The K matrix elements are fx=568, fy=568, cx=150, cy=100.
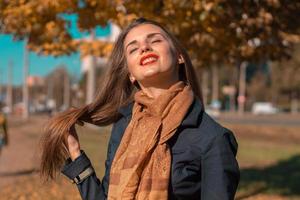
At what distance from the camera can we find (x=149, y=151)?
2.19 meters

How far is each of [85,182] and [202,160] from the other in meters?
0.58

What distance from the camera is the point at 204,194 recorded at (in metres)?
2.17

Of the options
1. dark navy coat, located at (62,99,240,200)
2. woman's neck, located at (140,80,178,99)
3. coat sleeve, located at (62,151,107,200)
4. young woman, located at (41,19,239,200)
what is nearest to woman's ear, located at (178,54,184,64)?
young woman, located at (41,19,239,200)

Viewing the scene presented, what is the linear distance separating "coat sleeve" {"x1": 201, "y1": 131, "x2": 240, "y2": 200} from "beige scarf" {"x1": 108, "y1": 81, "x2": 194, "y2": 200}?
0.48 ft

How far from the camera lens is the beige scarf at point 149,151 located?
7.09 ft

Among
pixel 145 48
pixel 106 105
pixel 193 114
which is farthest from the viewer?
pixel 106 105

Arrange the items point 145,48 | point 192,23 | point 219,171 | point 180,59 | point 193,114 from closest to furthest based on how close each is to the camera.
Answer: point 219,171 < point 193,114 < point 145,48 < point 180,59 < point 192,23

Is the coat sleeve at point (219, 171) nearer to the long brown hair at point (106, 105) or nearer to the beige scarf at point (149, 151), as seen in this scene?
the beige scarf at point (149, 151)

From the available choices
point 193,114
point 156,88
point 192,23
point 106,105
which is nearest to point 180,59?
point 156,88

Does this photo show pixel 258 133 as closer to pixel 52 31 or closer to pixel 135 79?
pixel 52 31

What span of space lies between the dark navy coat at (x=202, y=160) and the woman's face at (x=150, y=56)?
199 mm

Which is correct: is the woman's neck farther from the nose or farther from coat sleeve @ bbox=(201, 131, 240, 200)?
coat sleeve @ bbox=(201, 131, 240, 200)

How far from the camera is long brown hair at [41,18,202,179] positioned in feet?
8.41

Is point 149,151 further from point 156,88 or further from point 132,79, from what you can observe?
point 132,79
